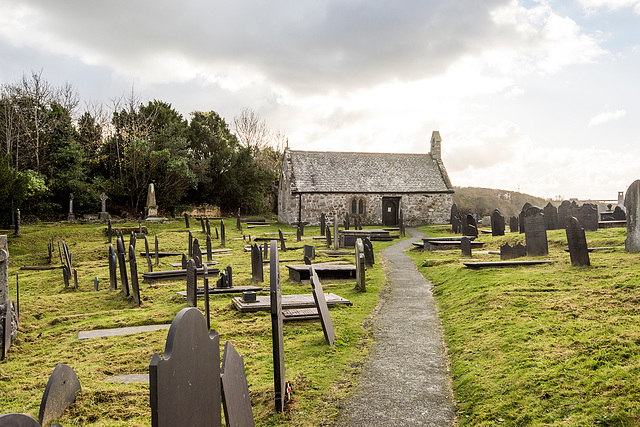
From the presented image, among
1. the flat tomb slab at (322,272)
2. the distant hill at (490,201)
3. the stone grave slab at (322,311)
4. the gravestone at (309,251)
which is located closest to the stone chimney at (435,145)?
the distant hill at (490,201)

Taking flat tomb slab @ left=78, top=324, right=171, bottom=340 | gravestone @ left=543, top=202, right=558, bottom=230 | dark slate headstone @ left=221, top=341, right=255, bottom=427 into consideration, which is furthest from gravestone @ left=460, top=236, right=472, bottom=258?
dark slate headstone @ left=221, top=341, right=255, bottom=427

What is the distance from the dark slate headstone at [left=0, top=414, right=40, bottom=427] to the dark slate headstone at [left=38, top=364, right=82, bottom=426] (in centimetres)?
267

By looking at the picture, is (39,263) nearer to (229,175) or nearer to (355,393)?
(355,393)

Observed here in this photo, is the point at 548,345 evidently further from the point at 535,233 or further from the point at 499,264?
the point at 535,233

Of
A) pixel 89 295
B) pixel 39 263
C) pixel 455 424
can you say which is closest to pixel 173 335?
pixel 455 424

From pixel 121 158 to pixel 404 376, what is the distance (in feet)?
123

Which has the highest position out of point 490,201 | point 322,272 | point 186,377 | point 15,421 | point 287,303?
point 490,201

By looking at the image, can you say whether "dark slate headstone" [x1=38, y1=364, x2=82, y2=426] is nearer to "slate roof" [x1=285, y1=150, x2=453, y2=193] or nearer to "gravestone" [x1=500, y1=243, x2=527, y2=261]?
"gravestone" [x1=500, y1=243, x2=527, y2=261]

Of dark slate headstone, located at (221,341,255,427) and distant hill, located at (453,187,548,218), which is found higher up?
distant hill, located at (453,187,548,218)

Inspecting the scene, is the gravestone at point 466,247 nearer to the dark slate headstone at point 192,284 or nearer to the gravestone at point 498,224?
the gravestone at point 498,224

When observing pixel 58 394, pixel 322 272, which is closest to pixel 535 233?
pixel 322 272

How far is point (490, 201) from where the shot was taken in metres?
51.3

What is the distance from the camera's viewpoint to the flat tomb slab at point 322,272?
13264 millimetres

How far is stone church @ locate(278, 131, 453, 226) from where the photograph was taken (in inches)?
1540
